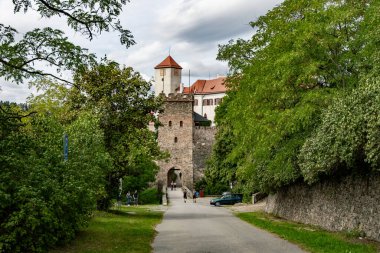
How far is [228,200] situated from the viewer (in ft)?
154

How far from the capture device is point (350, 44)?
731 inches

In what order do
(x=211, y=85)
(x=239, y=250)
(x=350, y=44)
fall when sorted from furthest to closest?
(x=211, y=85)
(x=350, y=44)
(x=239, y=250)

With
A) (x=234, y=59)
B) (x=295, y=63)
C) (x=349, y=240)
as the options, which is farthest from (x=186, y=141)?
(x=349, y=240)

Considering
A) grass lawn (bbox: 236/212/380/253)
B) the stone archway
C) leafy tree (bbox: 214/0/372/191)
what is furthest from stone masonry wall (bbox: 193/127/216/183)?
grass lawn (bbox: 236/212/380/253)

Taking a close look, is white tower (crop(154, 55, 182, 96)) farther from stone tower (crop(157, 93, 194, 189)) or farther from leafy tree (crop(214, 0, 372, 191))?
leafy tree (crop(214, 0, 372, 191))

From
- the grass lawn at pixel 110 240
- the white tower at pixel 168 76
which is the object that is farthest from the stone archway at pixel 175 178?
the grass lawn at pixel 110 240

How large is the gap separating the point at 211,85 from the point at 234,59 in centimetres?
8192

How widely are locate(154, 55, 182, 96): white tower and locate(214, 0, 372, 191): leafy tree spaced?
87367 mm

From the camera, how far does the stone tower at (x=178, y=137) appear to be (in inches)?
2707

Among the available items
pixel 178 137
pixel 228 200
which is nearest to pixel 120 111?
pixel 228 200

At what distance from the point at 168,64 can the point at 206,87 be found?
992cm

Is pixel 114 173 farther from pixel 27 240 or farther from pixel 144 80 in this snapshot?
pixel 27 240

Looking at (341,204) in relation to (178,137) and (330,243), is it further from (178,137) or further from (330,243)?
(178,137)

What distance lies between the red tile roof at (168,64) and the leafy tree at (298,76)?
89.1 meters
